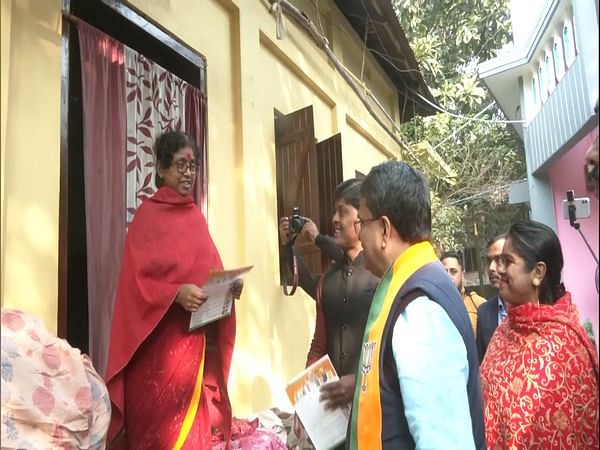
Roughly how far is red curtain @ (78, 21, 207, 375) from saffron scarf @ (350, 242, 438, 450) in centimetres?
171

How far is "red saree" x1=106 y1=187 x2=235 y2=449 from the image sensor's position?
2465 mm

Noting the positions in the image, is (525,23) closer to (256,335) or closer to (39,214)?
(256,335)

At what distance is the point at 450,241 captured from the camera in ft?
52.5

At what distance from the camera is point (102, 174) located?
3000 millimetres

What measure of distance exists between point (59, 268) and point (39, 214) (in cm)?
26

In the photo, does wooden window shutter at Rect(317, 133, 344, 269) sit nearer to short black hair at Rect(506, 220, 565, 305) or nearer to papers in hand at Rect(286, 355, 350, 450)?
short black hair at Rect(506, 220, 565, 305)

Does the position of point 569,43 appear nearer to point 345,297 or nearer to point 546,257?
point 546,257

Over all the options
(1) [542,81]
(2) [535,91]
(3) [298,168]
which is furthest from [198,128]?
(2) [535,91]

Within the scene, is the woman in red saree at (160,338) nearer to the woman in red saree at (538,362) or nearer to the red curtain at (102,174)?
the red curtain at (102,174)

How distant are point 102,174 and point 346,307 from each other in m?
1.41

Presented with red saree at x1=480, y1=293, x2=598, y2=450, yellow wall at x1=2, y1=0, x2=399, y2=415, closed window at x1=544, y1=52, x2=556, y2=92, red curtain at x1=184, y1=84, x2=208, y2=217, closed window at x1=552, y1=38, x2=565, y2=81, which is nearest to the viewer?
red saree at x1=480, y1=293, x2=598, y2=450

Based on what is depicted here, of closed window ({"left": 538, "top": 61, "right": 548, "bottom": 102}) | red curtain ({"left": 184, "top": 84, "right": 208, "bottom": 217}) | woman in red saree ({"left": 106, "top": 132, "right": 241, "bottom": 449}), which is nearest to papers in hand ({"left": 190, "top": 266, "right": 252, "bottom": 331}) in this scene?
woman in red saree ({"left": 106, "top": 132, "right": 241, "bottom": 449})

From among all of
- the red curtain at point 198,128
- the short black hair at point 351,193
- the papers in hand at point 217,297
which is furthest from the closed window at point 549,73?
the papers in hand at point 217,297

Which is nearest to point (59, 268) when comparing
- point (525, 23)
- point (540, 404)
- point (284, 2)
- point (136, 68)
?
point (136, 68)
